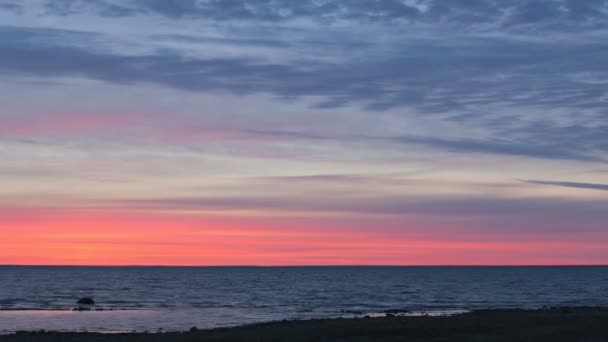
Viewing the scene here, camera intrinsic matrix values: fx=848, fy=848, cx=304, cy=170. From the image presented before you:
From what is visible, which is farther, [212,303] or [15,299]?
[15,299]

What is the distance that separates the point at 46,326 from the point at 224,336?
20.7m

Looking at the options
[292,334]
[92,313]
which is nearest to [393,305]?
[92,313]

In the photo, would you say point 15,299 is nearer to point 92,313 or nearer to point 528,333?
point 92,313

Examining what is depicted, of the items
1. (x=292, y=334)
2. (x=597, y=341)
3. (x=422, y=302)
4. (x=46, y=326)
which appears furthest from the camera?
(x=422, y=302)

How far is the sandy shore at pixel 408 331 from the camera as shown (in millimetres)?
38812

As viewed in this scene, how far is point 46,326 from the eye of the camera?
57.8 meters

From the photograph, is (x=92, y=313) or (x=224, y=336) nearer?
(x=224, y=336)

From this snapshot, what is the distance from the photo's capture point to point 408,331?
4159 centimetres

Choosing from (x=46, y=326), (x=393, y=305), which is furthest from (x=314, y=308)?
(x=46, y=326)

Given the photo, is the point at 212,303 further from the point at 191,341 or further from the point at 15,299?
the point at 191,341

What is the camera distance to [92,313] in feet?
238

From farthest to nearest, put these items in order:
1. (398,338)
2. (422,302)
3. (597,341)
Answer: (422,302), (398,338), (597,341)

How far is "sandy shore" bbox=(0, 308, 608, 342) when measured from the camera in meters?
38.8

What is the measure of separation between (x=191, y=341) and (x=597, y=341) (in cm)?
1842
